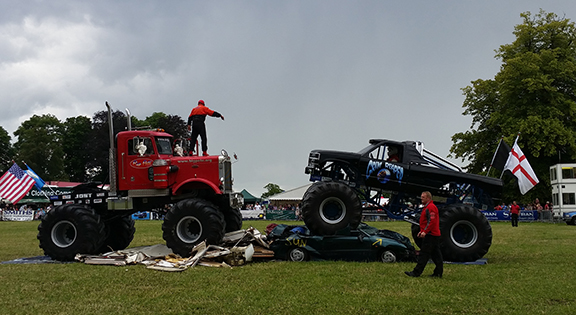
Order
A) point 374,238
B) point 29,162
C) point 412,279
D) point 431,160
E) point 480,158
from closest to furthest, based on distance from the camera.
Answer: point 412,279 < point 374,238 < point 431,160 < point 480,158 < point 29,162

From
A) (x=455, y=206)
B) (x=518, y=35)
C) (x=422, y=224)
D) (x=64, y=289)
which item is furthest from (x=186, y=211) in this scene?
(x=518, y=35)

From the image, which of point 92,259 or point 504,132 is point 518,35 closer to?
point 504,132

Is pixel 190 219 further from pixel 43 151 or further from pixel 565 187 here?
pixel 43 151

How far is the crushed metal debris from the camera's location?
11877 mm

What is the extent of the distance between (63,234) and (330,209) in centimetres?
725

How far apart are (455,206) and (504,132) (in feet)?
98.8

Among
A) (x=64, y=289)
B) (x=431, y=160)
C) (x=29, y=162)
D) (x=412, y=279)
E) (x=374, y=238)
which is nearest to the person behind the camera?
(x=64, y=289)

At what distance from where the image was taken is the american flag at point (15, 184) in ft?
97.5

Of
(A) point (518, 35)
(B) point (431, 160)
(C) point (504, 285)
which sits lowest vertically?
(C) point (504, 285)

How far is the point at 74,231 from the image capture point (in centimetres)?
1385

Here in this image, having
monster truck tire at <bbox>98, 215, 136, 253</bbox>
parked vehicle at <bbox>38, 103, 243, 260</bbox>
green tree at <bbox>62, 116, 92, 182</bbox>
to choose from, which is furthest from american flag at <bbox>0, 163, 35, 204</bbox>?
A: green tree at <bbox>62, 116, 92, 182</bbox>

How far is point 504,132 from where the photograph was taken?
4012 centimetres

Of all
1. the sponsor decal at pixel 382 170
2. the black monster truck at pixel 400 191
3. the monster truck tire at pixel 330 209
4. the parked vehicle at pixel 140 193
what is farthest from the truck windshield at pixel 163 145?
the sponsor decal at pixel 382 170

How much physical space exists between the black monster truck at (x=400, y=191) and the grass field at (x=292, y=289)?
947 mm
